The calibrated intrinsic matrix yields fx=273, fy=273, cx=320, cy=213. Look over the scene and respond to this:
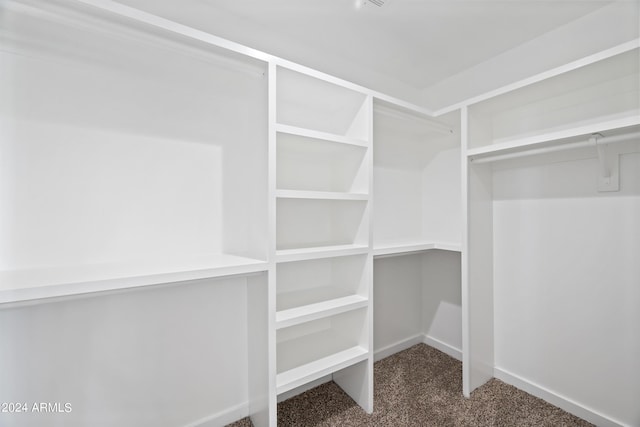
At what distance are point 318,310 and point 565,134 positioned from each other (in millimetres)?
1620

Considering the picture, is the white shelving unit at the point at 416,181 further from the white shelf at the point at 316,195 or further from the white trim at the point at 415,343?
the white trim at the point at 415,343

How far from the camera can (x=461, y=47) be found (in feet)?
6.57

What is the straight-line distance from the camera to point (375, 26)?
1.78 metres

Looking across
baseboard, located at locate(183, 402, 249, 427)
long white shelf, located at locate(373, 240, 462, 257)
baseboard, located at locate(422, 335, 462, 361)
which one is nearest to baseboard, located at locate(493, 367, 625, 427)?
baseboard, located at locate(422, 335, 462, 361)

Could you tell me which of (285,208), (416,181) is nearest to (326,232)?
(285,208)

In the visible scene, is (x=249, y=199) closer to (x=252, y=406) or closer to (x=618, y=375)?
(x=252, y=406)

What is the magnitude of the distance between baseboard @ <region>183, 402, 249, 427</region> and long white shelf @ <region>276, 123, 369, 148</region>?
1.65 meters

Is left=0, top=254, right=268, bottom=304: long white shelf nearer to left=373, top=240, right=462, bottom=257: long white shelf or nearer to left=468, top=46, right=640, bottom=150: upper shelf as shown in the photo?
left=373, top=240, right=462, bottom=257: long white shelf

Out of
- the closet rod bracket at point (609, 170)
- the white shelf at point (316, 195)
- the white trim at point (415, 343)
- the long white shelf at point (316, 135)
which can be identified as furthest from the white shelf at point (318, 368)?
the closet rod bracket at point (609, 170)

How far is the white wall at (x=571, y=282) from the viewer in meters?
1.50

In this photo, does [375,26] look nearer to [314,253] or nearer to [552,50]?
[552,50]

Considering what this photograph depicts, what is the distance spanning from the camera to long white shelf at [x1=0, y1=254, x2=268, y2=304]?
0.87 metres

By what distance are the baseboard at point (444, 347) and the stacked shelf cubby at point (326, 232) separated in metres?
1.07

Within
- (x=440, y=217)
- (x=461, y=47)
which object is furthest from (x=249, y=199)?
(x=461, y=47)
